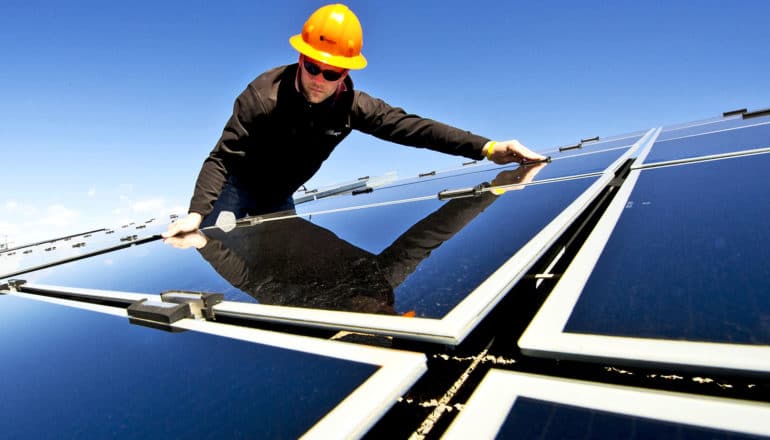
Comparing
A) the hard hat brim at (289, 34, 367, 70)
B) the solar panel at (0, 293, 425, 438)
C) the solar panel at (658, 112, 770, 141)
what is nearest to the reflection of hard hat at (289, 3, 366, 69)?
the hard hat brim at (289, 34, 367, 70)

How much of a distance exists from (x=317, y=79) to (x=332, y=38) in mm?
341

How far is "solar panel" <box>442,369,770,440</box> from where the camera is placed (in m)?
0.37

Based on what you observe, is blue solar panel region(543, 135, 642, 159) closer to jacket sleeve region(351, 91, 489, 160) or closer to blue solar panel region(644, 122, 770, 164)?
blue solar panel region(644, 122, 770, 164)

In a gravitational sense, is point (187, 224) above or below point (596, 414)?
above

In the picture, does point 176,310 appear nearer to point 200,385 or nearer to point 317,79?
point 200,385

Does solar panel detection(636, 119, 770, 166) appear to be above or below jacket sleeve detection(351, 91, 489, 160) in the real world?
below

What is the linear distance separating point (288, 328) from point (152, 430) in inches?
12.0

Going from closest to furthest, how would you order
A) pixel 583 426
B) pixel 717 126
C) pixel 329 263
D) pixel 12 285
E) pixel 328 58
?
pixel 583 426 → pixel 329 263 → pixel 12 285 → pixel 328 58 → pixel 717 126

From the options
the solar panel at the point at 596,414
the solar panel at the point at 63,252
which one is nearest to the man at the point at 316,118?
the solar panel at the point at 63,252

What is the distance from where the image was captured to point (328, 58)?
118 inches

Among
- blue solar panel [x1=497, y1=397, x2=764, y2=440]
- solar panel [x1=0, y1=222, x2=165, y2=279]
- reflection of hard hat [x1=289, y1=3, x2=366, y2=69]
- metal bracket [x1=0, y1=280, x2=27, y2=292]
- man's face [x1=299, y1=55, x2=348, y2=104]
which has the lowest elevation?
blue solar panel [x1=497, y1=397, x2=764, y2=440]

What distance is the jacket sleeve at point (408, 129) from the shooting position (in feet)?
10.1

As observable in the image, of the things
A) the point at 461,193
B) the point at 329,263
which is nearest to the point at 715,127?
the point at 461,193

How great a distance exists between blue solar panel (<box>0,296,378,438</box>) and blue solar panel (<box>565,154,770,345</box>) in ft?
1.24
